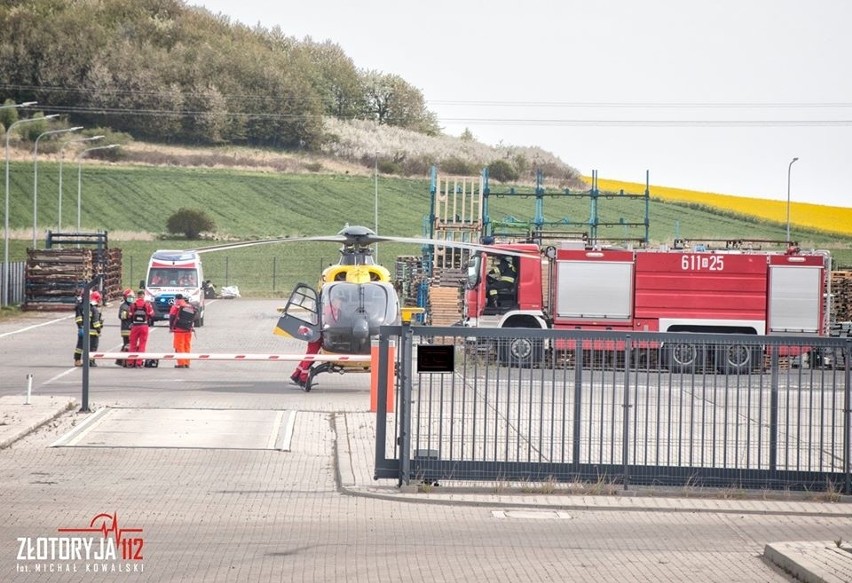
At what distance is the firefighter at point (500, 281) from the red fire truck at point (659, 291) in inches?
4.2

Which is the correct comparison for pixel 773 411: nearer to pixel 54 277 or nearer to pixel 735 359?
pixel 735 359

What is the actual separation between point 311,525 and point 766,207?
217ft

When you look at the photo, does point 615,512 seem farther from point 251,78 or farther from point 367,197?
point 251,78

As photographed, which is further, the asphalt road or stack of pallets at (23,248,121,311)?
stack of pallets at (23,248,121,311)

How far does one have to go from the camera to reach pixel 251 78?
100875 millimetres

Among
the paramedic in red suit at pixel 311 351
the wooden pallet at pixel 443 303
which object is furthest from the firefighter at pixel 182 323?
the wooden pallet at pixel 443 303

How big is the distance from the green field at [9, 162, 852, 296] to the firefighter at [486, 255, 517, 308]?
3562cm

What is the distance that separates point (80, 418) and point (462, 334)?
774 cm

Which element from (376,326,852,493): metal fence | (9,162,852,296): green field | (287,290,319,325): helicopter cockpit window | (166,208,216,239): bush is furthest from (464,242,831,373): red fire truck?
(166,208,216,239): bush

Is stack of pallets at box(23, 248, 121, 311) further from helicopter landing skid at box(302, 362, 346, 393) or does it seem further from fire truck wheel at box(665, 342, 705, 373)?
fire truck wheel at box(665, 342, 705, 373)

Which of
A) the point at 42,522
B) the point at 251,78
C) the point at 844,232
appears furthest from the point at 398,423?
the point at 251,78

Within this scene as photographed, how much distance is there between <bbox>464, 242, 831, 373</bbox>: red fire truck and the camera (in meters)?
34.2

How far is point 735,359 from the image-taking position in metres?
13.3

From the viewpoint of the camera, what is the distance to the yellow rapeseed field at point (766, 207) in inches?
2739
